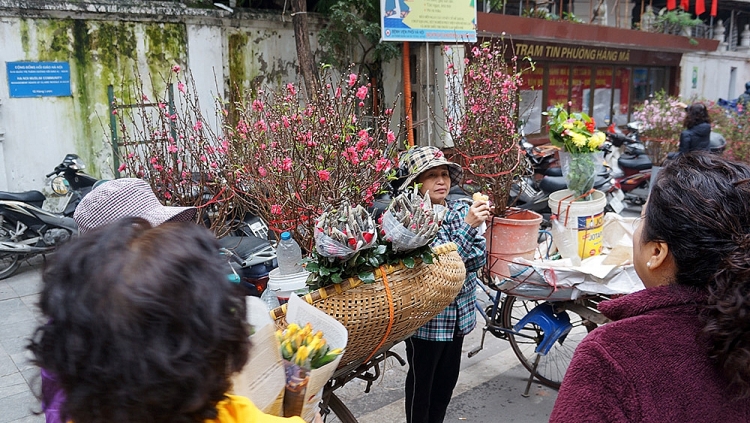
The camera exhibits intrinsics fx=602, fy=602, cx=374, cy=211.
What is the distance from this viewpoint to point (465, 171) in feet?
11.4

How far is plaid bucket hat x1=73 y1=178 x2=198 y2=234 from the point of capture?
6.00 feet

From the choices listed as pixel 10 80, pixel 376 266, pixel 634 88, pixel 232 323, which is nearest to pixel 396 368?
pixel 376 266

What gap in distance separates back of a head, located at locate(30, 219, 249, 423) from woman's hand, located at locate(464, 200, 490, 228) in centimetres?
178

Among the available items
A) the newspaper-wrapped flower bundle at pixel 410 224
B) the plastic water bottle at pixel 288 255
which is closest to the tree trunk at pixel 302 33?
the plastic water bottle at pixel 288 255

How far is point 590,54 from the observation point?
1219 centimetres

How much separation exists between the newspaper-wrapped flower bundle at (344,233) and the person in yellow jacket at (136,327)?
971 millimetres

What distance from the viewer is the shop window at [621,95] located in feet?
44.2

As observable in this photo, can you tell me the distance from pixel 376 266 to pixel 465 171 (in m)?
1.65

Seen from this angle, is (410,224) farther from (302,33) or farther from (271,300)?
(302,33)

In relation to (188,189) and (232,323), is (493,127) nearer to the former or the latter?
(188,189)

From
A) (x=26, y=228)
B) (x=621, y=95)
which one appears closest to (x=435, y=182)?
(x=26, y=228)

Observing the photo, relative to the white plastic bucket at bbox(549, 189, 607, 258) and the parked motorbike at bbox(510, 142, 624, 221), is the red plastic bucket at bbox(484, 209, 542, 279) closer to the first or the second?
the white plastic bucket at bbox(549, 189, 607, 258)

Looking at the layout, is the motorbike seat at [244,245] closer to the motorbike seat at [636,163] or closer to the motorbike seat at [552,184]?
the motorbike seat at [552,184]

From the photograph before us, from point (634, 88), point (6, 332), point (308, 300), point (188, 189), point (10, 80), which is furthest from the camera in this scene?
point (634, 88)
